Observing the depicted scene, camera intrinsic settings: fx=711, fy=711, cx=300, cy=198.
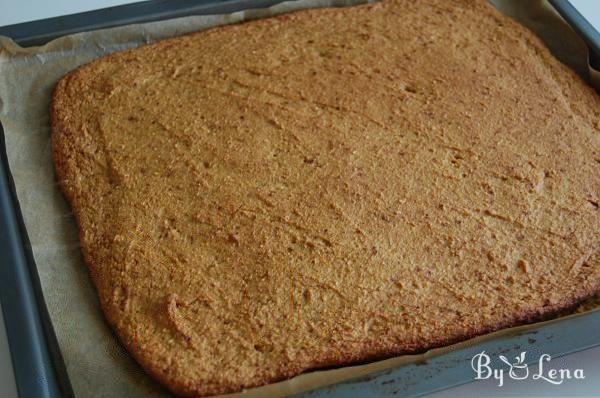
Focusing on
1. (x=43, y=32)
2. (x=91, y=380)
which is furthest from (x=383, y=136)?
(x=43, y=32)

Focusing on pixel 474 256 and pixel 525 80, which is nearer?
pixel 474 256

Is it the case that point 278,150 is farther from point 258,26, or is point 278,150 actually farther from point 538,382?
point 538,382

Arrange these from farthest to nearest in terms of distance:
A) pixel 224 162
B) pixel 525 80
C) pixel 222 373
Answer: pixel 525 80, pixel 224 162, pixel 222 373

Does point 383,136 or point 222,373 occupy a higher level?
point 383,136

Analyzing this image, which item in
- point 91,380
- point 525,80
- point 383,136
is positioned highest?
point 525,80

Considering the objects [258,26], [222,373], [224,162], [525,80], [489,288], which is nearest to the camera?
[222,373]

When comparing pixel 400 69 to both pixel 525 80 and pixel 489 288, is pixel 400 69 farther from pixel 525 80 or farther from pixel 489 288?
pixel 489 288
